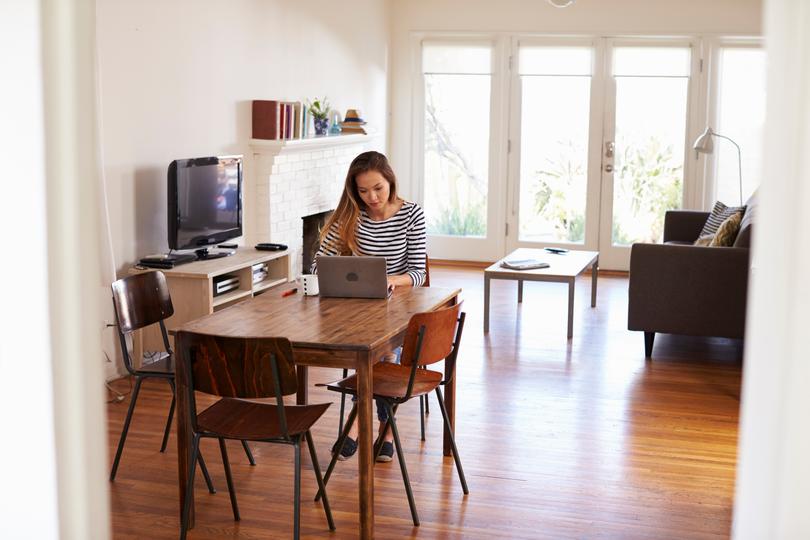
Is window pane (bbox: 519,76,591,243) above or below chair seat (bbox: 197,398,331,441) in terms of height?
above

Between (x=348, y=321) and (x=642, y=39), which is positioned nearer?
(x=348, y=321)

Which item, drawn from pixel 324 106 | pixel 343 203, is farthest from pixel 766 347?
pixel 324 106

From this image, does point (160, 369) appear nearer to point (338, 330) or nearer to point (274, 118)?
point (338, 330)

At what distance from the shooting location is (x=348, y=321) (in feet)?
12.2

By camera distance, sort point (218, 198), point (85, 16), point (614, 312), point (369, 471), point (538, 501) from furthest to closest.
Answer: point (614, 312) → point (218, 198) → point (538, 501) → point (369, 471) → point (85, 16)

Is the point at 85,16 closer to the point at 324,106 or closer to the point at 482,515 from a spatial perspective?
the point at 482,515

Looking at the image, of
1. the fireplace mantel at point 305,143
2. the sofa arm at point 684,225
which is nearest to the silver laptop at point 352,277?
the fireplace mantel at point 305,143

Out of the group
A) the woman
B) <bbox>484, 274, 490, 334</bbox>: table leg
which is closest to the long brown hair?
the woman

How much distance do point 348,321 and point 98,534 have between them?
71.6 inches

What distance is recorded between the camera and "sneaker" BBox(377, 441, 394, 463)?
14.4 ft

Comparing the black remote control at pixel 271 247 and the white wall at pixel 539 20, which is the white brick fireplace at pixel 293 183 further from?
the white wall at pixel 539 20

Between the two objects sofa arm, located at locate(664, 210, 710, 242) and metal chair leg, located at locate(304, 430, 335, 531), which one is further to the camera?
sofa arm, located at locate(664, 210, 710, 242)

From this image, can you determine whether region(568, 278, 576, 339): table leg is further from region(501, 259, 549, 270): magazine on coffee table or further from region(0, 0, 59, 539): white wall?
region(0, 0, 59, 539): white wall

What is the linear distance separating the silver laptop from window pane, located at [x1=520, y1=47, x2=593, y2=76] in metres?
6.42
